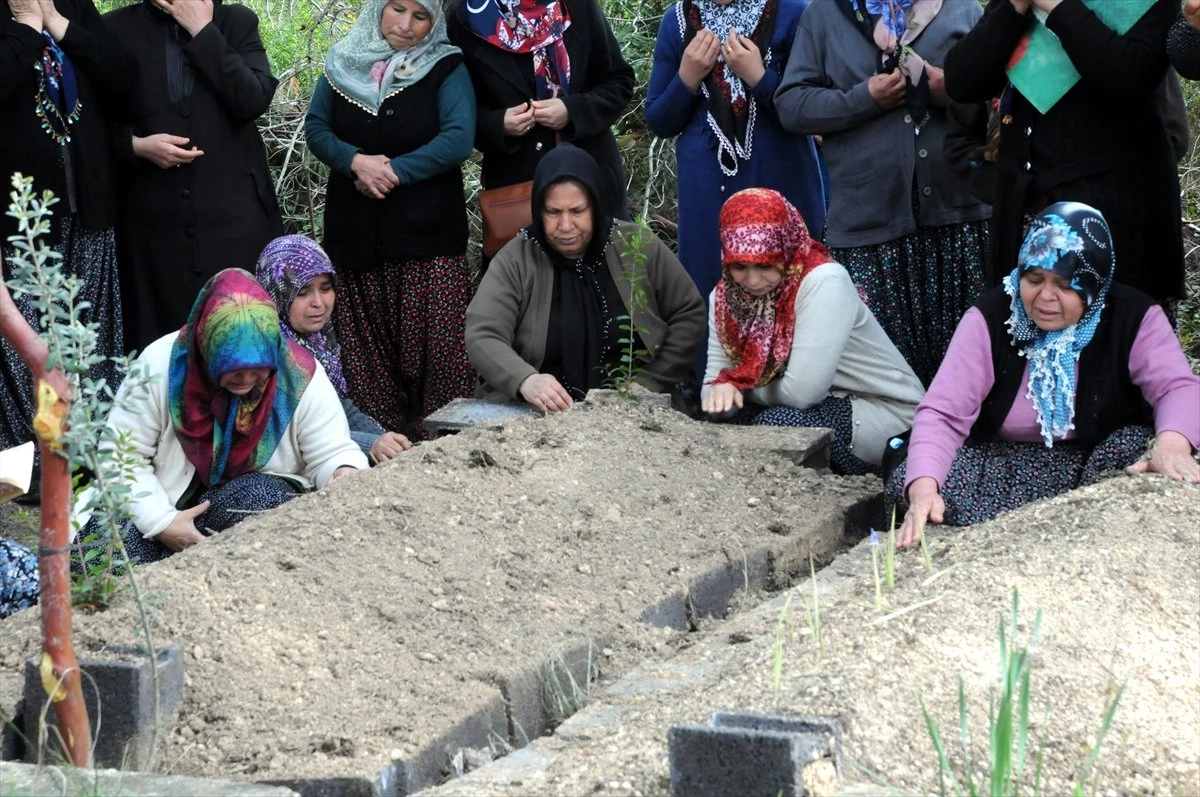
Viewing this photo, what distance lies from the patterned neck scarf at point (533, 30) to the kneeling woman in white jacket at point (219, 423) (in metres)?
1.83

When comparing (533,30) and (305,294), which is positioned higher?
(533,30)

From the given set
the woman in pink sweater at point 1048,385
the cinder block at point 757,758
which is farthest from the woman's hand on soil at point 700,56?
the cinder block at point 757,758

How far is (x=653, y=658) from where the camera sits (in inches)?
151

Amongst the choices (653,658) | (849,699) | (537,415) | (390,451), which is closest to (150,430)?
(390,451)

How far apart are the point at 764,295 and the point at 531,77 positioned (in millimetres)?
1384

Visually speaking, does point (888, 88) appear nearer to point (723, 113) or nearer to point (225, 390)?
point (723, 113)

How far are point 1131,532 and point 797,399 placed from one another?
207 cm

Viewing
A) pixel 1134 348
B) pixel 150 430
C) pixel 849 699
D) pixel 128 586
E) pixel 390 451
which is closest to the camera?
pixel 849 699

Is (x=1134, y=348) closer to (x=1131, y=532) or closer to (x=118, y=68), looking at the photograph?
(x=1131, y=532)

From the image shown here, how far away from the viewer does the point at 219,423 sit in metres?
4.94

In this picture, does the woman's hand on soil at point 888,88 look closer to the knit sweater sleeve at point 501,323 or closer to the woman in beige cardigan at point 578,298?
the woman in beige cardigan at point 578,298

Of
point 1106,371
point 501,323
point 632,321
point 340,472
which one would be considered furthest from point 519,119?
point 1106,371

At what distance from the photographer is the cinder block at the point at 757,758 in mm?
2439

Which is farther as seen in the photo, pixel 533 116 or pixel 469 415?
pixel 533 116
